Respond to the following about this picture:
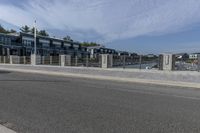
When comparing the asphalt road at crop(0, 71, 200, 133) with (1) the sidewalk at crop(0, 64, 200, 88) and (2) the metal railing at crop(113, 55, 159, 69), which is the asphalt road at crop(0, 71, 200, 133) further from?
(2) the metal railing at crop(113, 55, 159, 69)

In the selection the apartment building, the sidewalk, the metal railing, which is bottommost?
the sidewalk

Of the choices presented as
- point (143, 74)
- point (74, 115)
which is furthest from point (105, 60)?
point (74, 115)

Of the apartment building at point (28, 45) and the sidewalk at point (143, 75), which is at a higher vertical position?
the apartment building at point (28, 45)

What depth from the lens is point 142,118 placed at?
7461mm

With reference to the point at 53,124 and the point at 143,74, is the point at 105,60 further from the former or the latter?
the point at 53,124

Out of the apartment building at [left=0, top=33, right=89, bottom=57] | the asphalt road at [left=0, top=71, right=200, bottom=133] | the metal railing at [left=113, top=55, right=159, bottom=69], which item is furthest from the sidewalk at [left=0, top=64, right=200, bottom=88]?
the apartment building at [left=0, top=33, right=89, bottom=57]

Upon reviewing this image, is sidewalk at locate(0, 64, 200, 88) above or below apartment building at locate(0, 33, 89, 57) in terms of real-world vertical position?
below

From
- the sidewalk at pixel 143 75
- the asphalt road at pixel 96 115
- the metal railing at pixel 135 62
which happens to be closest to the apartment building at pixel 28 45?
the sidewalk at pixel 143 75

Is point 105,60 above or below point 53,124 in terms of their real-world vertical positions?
above

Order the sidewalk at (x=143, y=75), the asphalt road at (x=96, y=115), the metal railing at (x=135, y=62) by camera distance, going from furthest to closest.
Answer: the metal railing at (x=135, y=62) → the sidewalk at (x=143, y=75) → the asphalt road at (x=96, y=115)

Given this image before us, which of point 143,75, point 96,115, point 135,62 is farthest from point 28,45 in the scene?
point 96,115

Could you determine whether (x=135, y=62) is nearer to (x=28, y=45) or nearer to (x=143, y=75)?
(x=143, y=75)

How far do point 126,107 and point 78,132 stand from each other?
10.2 feet

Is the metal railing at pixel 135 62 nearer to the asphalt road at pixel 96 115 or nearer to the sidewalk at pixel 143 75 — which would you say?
the sidewalk at pixel 143 75
